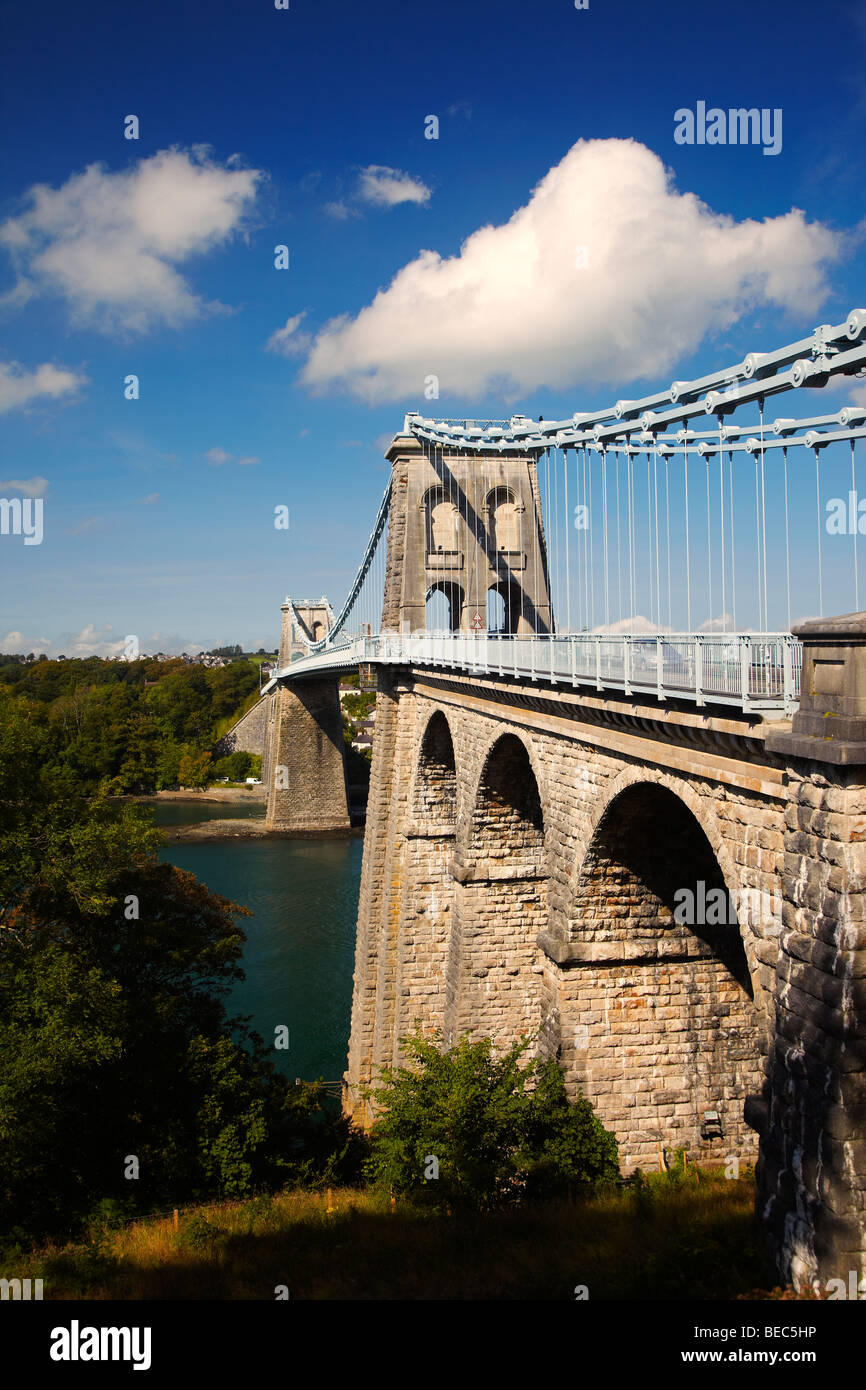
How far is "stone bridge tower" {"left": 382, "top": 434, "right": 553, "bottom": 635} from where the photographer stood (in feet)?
67.3

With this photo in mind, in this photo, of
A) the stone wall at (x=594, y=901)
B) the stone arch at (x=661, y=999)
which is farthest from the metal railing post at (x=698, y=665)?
the stone arch at (x=661, y=999)

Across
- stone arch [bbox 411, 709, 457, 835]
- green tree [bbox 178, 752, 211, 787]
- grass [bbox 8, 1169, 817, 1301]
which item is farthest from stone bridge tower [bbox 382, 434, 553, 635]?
green tree [bbox 178, 752, 211, 787]

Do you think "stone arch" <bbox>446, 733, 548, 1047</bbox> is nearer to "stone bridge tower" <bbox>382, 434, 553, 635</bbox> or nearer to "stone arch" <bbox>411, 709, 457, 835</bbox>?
"stone arch" <bbox>411, 709, 457, 835</bbox>

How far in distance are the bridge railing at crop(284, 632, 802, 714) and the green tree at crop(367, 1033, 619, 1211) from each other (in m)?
4.51

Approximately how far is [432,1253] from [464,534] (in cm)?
1522

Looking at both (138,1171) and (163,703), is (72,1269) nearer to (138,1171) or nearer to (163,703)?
(138,1171)

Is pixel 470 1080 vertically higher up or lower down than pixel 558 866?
lower down

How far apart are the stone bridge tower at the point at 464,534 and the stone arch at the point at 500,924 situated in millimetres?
6477

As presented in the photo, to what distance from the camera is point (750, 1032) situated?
1088 centimetres
